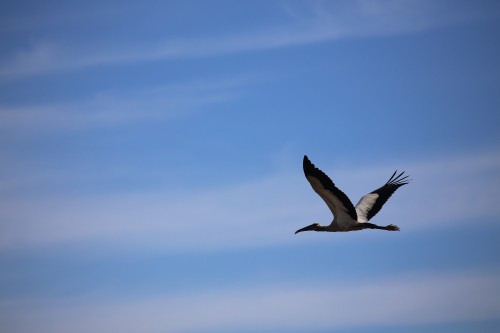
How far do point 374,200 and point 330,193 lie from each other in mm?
5839

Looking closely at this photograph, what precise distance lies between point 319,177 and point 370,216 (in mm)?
6458

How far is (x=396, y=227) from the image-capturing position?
123 feet

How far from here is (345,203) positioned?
1371 inches

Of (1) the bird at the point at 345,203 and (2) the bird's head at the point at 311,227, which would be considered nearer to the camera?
(1) the bird at the point at 345,203

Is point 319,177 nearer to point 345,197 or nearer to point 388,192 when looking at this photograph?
point 345,197

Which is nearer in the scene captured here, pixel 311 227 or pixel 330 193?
pixel 330 193

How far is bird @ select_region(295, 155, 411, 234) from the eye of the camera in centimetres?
3316

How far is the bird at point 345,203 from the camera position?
33156 millimetres

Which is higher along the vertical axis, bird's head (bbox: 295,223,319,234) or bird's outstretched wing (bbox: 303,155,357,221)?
bird's head (bbox: 295,223,319,234)

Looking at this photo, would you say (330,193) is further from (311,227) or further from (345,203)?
(311,227)

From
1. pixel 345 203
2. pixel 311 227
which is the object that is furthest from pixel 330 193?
pixel 311 227

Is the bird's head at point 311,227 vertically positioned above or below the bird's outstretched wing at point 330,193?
above

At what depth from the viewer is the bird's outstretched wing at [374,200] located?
1519 inches

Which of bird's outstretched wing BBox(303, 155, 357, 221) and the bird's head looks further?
the bird's head
